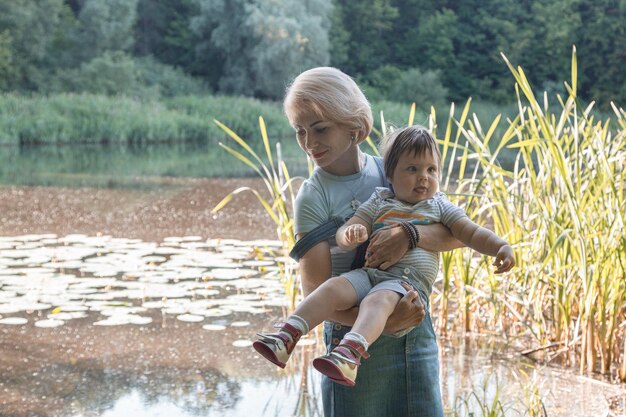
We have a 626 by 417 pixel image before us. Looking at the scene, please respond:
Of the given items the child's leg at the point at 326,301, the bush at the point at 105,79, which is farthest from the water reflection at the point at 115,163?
the child's leg at the point at 326,301

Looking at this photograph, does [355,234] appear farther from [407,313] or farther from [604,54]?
[604,54]

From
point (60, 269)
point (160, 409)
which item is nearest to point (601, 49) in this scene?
point (60, 269)

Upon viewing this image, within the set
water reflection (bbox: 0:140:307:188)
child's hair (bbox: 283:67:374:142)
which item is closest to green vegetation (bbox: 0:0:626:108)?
water reflection (bbox: 0:140:307:188)

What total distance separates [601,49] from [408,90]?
560 cm

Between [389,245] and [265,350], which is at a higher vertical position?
[389,245]

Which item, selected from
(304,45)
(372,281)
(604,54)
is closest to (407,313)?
(372,281)

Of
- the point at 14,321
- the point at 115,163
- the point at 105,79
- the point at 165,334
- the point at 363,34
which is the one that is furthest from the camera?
the point at 363,34

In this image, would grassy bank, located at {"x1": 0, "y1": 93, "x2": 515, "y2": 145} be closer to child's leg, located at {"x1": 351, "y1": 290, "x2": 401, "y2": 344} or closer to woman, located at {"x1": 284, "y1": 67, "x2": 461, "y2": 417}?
woman, located at {"x1": 284, "y1": 67, "x2": 461, "y2": 417}

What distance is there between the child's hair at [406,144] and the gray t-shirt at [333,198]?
0.18 feet

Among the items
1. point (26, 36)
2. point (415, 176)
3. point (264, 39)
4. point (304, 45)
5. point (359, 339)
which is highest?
point (264, 39)

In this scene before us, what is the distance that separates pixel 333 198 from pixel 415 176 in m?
0.15

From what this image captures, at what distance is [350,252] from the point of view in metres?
1.59

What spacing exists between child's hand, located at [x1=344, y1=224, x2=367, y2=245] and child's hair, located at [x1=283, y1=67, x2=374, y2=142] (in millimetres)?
205

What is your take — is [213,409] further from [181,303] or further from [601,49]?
[601,49]
